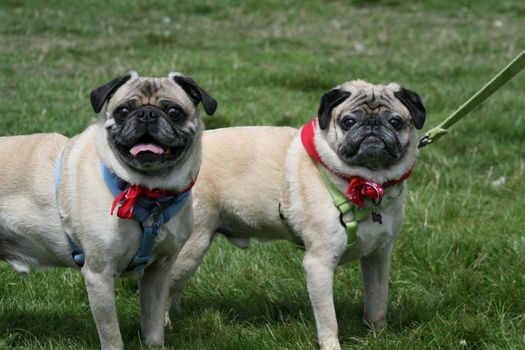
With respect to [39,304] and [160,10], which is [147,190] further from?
[160,10]

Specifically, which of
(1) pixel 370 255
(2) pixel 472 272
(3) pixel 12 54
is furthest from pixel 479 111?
(3) pixel 12 54

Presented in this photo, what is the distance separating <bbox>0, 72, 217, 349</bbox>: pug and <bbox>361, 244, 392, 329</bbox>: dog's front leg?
1175 mm

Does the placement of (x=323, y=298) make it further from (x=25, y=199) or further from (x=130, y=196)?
(x=25, y=199)

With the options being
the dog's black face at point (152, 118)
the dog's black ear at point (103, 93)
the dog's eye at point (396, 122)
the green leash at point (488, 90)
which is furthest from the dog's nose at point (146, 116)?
the green leash at point (488, 90)

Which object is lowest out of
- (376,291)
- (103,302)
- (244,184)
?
(376,291)

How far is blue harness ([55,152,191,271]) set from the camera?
4094mm

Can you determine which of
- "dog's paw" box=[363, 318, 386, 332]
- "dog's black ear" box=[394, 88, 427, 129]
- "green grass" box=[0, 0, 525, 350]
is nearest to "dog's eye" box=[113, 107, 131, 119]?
"green grass" box=[0, 0, 525, 350]

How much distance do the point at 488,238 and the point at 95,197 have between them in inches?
118

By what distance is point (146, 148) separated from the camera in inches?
156

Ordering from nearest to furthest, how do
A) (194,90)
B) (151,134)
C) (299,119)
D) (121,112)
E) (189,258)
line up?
1. (151,134)
2. (121,112)
3. (194,90)
4. (189,258)
5. (299,119)

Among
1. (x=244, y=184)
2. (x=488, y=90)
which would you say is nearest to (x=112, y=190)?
(x=244, y=184)

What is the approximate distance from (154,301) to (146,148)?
0.97 meters

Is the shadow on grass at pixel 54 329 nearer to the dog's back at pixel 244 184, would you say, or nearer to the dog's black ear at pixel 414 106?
the dog's back at pixel 244 184

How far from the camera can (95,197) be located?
411 cm
